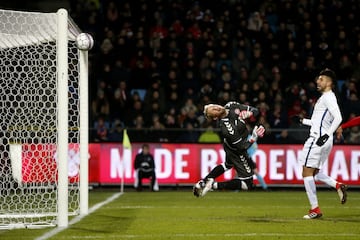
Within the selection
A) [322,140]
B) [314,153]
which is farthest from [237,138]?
[322,140]

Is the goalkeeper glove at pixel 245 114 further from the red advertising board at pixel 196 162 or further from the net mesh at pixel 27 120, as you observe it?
the red advertising board at pixel 196 162

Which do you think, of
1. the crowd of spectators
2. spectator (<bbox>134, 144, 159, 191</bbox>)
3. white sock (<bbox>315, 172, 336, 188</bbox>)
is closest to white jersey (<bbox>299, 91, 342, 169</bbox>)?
white sock (<bbox>315, 172, 336, 188</bbox>)

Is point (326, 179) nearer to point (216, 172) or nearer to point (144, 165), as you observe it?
point (216, 172)

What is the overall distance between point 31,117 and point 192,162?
8.35 meters

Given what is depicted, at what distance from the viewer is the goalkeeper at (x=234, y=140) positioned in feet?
41.5

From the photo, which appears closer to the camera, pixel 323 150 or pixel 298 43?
pixel 323 150

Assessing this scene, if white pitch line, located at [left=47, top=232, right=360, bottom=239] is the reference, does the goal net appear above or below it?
above

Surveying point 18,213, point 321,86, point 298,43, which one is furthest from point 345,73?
point 18,213

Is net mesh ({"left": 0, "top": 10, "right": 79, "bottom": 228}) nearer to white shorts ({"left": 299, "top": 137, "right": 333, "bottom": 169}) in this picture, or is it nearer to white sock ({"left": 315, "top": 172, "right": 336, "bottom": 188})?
white shorts ({"left": 299, "top": 137, "right": 333, "bottom": 169})

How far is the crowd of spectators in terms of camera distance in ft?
72.6

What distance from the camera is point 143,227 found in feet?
36.5

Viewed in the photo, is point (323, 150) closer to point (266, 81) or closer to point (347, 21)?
point (266, 81)

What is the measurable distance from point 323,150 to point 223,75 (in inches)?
422

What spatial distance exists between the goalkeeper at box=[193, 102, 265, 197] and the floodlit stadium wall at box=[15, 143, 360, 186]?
750cm
